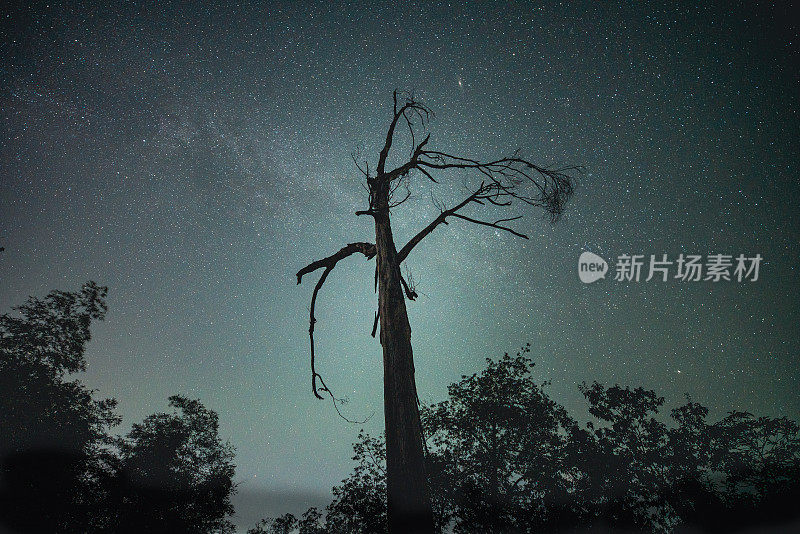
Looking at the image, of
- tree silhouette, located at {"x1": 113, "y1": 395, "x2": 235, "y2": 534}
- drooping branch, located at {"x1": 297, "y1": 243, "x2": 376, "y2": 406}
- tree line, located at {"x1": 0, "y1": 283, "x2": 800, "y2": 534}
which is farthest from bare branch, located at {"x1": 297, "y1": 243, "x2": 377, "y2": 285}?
tree silhouette, located at {"x1": 113, "y1": 395, "x2": 235, "y2": 534}

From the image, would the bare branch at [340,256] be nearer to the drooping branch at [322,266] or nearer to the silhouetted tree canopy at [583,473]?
the drooping branch at [322,266]

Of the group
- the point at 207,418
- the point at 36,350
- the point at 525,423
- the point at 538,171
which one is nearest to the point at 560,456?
the point at 525,423

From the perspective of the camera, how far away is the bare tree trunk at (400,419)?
2426 millimetres

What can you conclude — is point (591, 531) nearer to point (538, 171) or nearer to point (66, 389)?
point (538, 171)

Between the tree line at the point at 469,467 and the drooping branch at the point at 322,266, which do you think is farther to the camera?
the tree line at the point at 469,467

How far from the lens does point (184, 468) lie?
69.4 feet

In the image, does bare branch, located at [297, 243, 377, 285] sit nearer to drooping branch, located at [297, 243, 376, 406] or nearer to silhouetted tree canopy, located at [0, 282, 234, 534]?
drooping branch, located at [297, 243, 376, 406]

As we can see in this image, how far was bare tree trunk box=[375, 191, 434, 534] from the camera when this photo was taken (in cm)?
243

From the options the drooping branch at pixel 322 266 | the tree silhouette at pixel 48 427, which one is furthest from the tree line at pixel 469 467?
the drooping branch at pixel 322 266

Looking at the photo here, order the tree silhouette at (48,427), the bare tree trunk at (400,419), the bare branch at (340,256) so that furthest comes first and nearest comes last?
the tree silhouette at (48,427), the bare branch at (340,256), the bare tree trunk at (400,419)

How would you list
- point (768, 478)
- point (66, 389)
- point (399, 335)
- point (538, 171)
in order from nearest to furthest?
point (399, 335)
point (538, 171)
point (66, 389)
point (768, 478)

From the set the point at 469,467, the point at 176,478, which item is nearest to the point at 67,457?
the point at 176,478

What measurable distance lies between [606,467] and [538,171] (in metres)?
20.4

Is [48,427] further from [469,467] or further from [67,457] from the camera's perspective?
[469,467]
